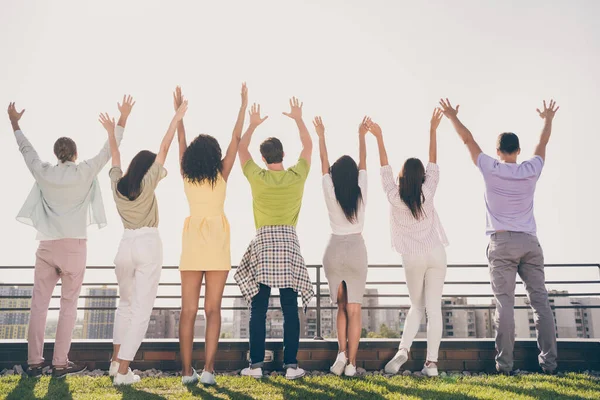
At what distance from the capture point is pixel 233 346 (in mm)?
4781

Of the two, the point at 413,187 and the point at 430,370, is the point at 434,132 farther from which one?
the point at 430,370

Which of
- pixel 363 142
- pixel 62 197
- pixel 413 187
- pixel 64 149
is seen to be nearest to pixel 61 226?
pixel 62 197

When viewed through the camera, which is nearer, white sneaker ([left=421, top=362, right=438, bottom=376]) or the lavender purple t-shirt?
white sneaker ([left=421, top=362, right=438, bottom=376])

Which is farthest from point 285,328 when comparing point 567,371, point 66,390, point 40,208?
point 567,371

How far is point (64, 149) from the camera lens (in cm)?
455

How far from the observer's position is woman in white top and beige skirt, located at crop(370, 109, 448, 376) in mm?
4480

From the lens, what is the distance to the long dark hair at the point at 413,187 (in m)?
4.55

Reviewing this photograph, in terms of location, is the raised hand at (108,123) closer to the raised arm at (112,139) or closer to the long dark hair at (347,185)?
the raised arm at (112,139)

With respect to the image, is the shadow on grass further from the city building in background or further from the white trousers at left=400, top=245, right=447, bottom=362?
the white trousers at left=400, top=245, right=447, bottom=362

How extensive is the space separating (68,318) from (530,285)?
4208 millimetres

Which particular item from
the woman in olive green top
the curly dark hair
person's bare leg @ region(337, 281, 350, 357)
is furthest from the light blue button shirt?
person's bare leg @ region(337, 281, 350, 357)

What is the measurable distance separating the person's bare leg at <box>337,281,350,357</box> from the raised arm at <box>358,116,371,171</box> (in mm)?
1139

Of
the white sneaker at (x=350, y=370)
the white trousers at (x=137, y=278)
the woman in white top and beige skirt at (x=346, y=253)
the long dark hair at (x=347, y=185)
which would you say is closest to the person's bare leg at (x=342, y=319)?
the woman in white top and beige skirt at (x=346, y=253)

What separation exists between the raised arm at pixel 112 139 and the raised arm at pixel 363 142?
7.30ft
